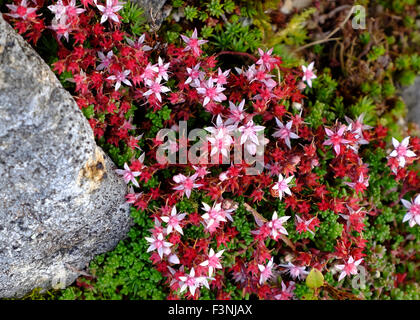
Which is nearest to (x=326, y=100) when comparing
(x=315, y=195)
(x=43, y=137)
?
(x=315, y=195)

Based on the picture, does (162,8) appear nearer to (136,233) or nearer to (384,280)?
(136,233)

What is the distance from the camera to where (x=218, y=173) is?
3.13 metres

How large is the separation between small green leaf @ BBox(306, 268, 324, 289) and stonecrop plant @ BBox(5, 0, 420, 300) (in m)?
0.01

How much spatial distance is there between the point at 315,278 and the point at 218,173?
3.65 ft

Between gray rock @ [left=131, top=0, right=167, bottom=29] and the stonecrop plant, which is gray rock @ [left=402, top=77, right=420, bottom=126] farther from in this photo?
gray rock @ [left=131, top=0, right=167, bottom=29]

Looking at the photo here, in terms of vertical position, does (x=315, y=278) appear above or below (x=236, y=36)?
below

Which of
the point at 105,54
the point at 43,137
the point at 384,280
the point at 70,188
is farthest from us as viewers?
the point at 384,280

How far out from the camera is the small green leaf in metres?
3.08

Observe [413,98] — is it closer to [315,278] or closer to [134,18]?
[315,278]

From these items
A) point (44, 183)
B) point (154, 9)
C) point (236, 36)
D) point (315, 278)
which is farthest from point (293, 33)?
point (44, 183)

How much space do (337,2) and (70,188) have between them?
3.23 m

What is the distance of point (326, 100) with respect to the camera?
3.78 metres

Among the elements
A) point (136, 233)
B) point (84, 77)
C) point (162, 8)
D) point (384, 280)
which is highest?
point (162, 8)

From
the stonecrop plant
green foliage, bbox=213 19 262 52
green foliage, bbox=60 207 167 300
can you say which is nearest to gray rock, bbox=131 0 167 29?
the stonecrop plant
